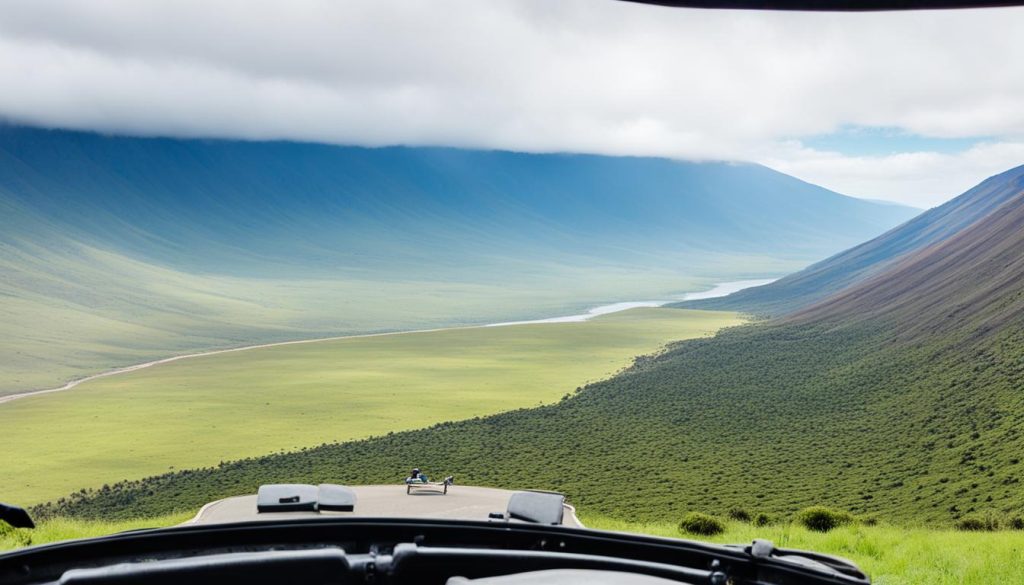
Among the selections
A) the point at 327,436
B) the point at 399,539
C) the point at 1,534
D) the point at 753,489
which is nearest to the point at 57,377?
the point at 327,436

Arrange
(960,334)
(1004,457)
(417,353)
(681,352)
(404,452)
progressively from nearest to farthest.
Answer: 1. (1004,457)
2. (404,452)
3. (960,334)
4. (681,352)
5. (417,353)

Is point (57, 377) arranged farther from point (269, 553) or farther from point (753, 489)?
point (269, 553)

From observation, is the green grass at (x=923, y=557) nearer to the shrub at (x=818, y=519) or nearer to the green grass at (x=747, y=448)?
the shrub at (x=818, y=519)

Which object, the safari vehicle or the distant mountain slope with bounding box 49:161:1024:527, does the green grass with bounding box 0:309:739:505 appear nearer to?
the distant mountain slope with bounding box 49:161:1024:527

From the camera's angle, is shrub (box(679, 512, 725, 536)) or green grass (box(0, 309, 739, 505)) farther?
green grass (box(0, 309, 739, 505))

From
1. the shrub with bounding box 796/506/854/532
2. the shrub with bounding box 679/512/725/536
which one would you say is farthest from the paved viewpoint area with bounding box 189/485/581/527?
the shrub with bounding box 796/506/854/532

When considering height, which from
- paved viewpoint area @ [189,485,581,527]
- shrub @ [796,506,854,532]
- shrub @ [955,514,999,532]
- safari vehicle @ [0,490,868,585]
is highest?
safari vehicle @ [0,490,868,585]

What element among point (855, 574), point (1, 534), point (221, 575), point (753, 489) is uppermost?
point (221, 575)
